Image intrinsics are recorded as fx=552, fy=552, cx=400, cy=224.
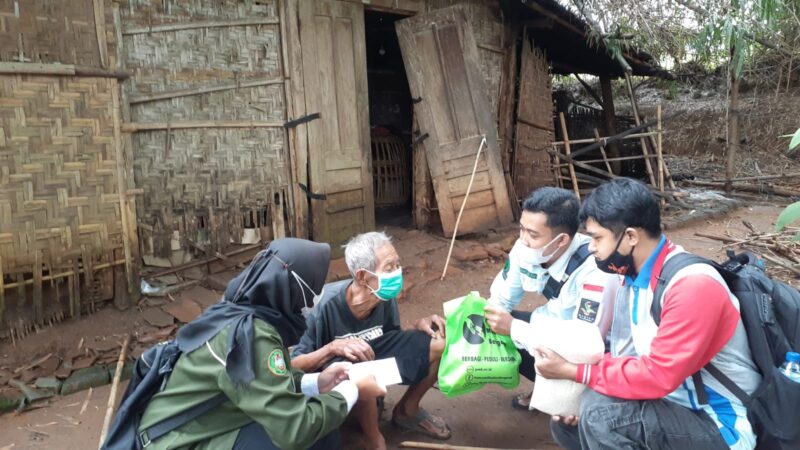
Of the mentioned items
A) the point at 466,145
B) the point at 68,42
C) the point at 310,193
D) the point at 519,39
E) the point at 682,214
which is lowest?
the point at 682,214

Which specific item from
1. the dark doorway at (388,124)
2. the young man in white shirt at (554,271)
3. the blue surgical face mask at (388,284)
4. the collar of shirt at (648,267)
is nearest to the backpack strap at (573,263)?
the young man in white shirt at (554,271)

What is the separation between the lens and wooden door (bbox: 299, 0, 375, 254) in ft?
17.4

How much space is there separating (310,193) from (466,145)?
2004 millimetres

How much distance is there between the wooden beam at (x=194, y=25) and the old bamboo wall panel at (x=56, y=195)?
0.50 meters

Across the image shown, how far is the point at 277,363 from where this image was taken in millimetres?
1895

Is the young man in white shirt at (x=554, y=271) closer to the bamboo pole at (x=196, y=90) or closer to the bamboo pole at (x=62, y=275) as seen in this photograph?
the bamboo pole at (x=62, y=275)

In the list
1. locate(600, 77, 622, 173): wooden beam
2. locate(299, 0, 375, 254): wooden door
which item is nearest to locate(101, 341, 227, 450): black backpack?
locate(299, 0, 375, 254): wooden door

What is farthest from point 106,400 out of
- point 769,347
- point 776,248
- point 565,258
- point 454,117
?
point 776,248

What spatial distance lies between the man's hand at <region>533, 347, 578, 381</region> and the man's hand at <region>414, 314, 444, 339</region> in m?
0.74

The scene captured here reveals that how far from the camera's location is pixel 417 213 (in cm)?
671

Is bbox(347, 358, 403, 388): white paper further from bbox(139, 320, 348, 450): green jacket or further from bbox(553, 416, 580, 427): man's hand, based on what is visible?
bbox(553, 416, 580, 427): man's hand

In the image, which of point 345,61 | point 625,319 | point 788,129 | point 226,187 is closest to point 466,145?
point 345,61

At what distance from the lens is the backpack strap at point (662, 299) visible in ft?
5.96

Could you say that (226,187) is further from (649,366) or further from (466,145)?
(649,366)
